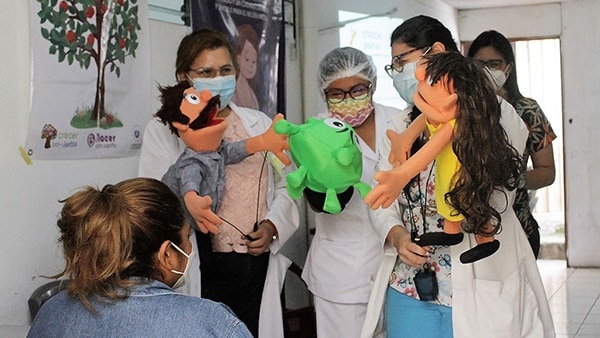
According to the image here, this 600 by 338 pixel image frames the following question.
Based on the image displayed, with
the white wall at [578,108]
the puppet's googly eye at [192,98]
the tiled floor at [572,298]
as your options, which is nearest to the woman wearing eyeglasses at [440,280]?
the puppet's googly eye at [192,98]

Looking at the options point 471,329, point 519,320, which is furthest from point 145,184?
point 519,320

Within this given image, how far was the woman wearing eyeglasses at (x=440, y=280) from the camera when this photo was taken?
84.8 inches

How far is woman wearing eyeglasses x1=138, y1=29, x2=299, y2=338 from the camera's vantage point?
271 cm

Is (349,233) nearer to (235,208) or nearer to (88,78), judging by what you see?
(235,208)

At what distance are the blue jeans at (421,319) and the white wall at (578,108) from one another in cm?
582

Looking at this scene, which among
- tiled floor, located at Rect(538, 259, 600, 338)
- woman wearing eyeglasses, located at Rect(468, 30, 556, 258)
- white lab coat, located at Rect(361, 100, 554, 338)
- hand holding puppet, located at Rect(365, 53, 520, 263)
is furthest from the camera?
tiled floor, located at Rect(538, 259, 600, 338)

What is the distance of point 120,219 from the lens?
158 centimetres

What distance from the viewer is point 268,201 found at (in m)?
2.85

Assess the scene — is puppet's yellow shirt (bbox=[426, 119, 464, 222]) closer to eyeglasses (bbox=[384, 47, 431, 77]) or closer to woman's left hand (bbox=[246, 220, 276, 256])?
eyeglasses (bbox=[384, 47, 431, 77])

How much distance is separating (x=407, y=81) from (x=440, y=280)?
1.93 ft

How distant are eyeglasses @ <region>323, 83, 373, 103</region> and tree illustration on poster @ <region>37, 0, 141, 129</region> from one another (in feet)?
→ 2.52

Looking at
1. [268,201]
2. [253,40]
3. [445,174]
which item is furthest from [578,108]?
[445,174]

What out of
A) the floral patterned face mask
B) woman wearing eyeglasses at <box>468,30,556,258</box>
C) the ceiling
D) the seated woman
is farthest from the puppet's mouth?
the ceiling

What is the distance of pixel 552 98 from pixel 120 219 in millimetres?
7853
